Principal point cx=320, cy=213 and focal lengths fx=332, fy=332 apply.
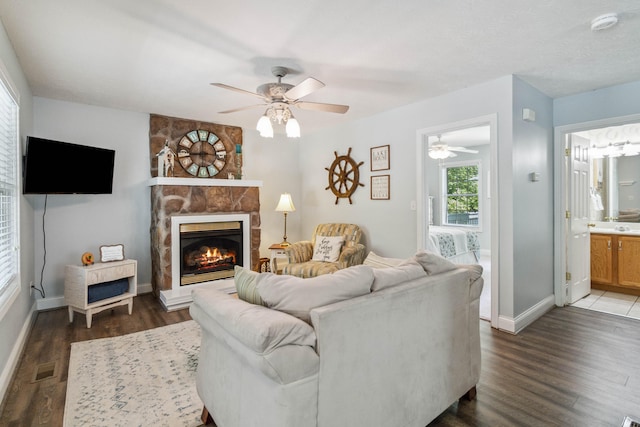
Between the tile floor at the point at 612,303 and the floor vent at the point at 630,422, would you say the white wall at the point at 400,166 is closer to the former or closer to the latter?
the tile floor at the point at 612,303

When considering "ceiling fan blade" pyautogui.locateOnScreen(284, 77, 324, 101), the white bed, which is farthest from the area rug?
the white bed

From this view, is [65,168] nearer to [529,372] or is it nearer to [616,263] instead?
[529,372]

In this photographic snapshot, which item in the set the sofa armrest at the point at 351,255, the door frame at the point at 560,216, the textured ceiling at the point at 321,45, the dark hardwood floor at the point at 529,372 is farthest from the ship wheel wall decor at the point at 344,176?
the dark hardwood floor at the point at 529,372

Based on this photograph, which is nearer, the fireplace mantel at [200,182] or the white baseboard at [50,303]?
the white baseboard at [50,303]

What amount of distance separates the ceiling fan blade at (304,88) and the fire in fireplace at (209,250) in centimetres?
234

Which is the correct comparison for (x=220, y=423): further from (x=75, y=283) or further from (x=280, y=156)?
(x=280, y=156)

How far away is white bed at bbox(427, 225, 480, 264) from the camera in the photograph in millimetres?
5341

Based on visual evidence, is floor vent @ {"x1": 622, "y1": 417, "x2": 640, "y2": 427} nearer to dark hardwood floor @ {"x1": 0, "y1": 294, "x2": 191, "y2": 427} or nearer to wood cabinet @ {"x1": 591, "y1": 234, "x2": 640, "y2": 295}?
dark hardwood floor @ {"x1": 0, "y1": 294, "x2": 191, "y2": 427}

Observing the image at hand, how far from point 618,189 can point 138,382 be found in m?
6.55

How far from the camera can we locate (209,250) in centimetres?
451

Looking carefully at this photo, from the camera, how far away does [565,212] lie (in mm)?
3895

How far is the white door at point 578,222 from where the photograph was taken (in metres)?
3.96

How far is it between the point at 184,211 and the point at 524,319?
158 inches

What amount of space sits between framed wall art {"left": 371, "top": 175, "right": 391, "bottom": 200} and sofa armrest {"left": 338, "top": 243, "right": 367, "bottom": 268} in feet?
2.33
